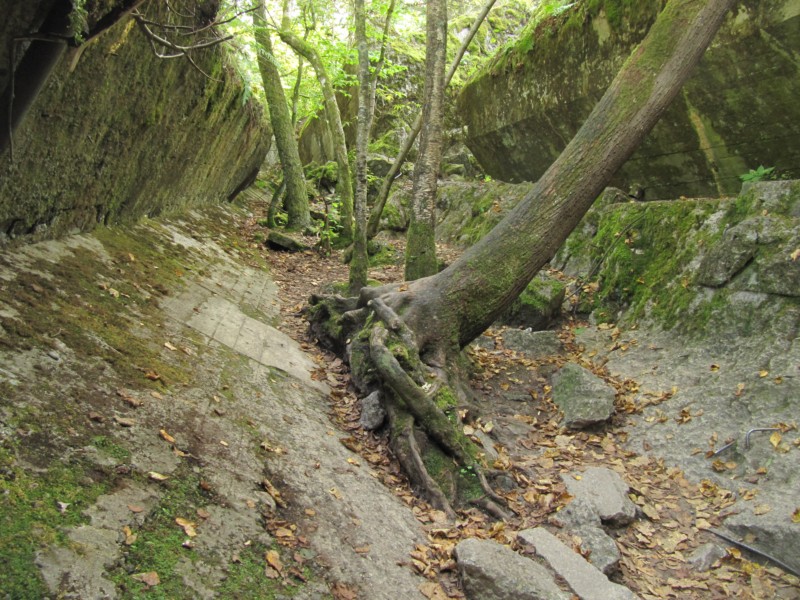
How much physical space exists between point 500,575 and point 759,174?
6.27 metres

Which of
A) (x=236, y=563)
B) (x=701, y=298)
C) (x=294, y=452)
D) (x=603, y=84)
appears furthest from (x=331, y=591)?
(x=603, y=84)

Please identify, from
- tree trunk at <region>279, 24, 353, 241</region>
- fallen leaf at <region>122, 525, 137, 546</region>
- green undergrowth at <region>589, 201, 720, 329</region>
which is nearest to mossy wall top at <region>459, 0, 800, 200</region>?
green undergrowth at <region>589, 201, 720, 329</region>

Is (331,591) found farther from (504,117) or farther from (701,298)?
(504,117)

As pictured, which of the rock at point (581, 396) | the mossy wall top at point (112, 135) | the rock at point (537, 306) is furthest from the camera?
the rock at point (537, 306)

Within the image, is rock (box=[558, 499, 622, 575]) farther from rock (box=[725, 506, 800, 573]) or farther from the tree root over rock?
rock (box=[725, 506, 800, 573])

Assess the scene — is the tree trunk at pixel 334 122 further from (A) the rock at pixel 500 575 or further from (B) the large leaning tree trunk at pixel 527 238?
(A) the rock at pixel 500 575

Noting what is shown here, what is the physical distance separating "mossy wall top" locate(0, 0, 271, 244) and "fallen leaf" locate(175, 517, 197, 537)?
8.07 feet

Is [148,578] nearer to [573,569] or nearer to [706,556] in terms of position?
[573,569]

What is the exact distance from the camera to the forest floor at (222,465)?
2.55 meters

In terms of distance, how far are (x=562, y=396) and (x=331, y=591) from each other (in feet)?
12.2

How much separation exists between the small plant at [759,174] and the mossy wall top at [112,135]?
6841mm

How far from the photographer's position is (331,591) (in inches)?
114

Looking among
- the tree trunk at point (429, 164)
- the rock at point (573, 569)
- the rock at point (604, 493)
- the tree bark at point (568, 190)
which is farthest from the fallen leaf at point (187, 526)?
the tree trunk at point (429, 164)

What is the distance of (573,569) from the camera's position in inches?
138
